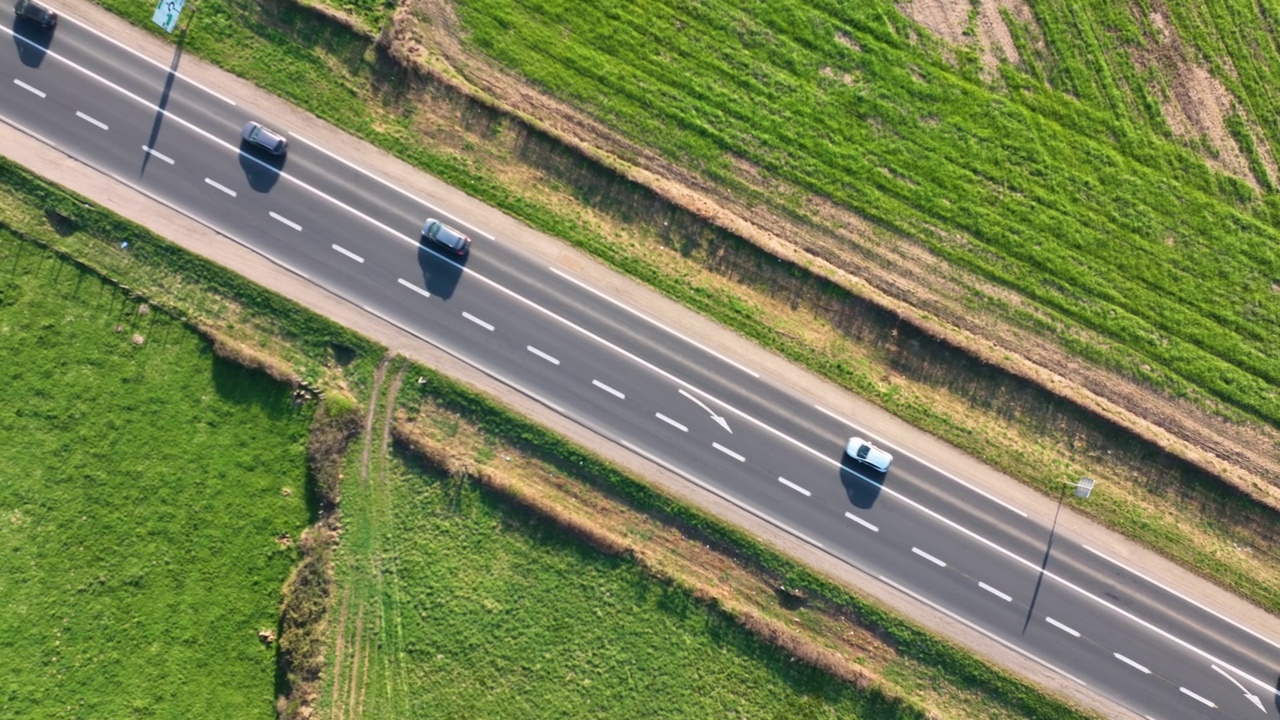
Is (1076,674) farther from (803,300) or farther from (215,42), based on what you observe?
(215,42)

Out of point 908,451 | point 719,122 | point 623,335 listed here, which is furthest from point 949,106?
point 623,335

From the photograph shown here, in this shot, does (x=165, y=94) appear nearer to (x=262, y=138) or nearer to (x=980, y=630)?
(x=262, y=138)

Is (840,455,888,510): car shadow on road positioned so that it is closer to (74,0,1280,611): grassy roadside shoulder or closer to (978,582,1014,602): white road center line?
(74,0,1280,611): grassy roadside shoulder

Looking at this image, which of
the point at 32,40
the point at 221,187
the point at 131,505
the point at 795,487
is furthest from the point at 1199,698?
the point at 32,40

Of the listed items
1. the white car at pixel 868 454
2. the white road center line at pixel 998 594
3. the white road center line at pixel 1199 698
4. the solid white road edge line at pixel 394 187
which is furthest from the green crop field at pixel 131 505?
the white road center line at pixel 1199 698

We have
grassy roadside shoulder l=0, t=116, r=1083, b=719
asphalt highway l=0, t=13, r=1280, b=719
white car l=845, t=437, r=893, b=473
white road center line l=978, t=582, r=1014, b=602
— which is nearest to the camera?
grassy roadside shoulder l=0, t=116, r=1083, b=719

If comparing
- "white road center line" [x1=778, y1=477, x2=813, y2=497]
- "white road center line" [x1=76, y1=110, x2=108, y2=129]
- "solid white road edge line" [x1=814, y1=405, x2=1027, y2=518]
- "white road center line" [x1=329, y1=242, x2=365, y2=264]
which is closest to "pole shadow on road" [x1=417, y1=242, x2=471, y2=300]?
"white road center line" [x1=329, y1=242, x2=365, y2=264]
